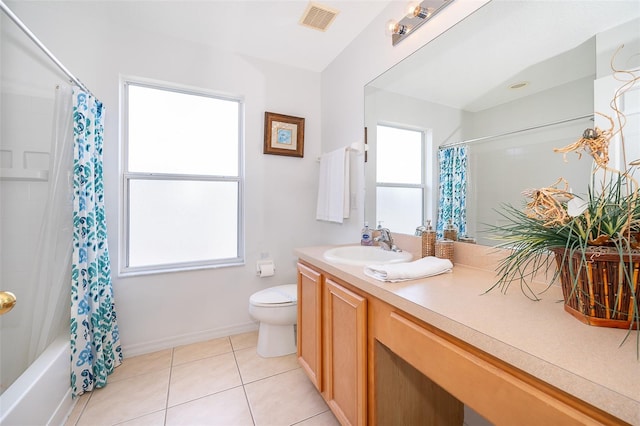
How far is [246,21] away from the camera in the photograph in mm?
1908

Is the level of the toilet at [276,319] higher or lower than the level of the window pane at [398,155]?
lower

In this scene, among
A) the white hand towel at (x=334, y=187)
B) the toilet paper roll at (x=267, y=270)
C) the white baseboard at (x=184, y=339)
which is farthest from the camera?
the toilet paper roll at (x=267, y=270)

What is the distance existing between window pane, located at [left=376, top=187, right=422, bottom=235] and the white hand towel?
304 mm

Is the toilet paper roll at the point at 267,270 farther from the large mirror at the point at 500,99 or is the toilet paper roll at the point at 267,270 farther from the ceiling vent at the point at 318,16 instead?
the ceiling vent at the point at 318,16

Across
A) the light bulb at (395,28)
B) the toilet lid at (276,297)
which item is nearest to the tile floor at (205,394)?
the toilet lid at (276,297)

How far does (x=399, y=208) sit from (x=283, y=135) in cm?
132

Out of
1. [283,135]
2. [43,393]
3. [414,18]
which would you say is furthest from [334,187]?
[43,393]

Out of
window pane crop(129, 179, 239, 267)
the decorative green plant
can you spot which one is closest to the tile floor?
window pane crop(129, 179, 239, 267)

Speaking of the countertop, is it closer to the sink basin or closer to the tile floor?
the sink basin

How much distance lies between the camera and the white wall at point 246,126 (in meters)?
1.80

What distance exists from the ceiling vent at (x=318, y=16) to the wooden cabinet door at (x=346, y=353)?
1.79 m

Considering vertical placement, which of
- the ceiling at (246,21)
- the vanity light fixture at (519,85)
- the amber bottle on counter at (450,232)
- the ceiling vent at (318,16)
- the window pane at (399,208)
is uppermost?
the ceiling at (246,21)

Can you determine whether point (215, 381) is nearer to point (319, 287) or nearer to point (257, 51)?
point (319, 287)

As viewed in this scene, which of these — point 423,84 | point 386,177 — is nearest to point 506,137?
point 423,84
